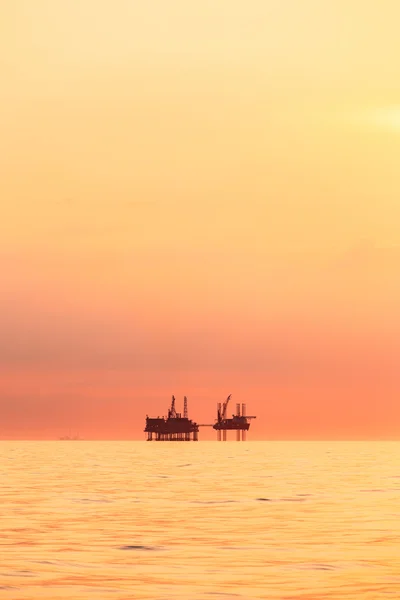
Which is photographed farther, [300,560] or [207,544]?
[207,544]

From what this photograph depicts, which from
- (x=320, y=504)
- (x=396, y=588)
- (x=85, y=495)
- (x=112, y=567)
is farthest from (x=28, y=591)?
(x=85, y=495)

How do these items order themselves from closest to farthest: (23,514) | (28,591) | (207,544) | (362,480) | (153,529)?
(28,591)
(207,544)
(153,529)
(23,514)
(362,480)

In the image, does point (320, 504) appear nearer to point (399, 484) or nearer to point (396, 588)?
point (399, 484)

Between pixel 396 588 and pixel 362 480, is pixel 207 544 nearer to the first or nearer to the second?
pixel 396 588

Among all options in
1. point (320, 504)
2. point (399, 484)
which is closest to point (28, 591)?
point (320, 504)

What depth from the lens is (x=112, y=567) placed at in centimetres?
3344

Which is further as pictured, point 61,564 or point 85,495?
point 85,495

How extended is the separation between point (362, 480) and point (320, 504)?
32.6m

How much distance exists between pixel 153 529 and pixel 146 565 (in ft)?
37.8

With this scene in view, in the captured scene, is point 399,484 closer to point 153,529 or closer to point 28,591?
point 153,529

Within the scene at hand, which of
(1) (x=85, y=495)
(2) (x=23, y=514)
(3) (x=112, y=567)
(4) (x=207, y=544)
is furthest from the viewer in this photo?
(1) (x=85, y=495)

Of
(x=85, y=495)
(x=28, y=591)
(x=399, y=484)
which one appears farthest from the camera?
(x=399, y=484)

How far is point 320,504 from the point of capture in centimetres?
6125

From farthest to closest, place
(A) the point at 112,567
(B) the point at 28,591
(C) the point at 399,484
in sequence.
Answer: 1. (C) the point at 399,484
2. (A) the point at 112,567
3. (B) the point at 28,591
